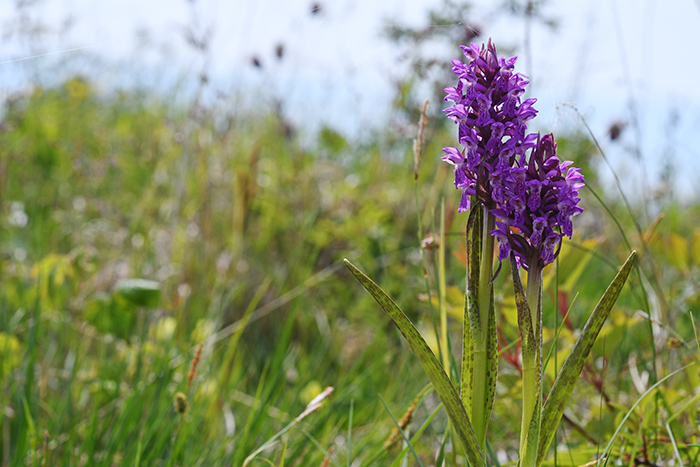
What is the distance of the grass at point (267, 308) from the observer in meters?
1.24

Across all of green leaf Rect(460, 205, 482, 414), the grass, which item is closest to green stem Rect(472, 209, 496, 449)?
green leaf Rect(460, 205, 482, 414)

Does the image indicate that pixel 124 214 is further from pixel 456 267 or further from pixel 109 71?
pixel 109 71

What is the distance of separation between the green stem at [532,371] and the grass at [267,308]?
0.46 ft

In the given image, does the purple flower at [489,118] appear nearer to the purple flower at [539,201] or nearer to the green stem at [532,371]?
the purple flower at [539,201]

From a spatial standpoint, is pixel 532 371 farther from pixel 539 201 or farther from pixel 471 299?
pixel 539 201

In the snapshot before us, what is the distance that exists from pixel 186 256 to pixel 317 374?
822 millimetres

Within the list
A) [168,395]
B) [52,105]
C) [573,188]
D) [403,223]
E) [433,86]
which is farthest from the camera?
[52,105]

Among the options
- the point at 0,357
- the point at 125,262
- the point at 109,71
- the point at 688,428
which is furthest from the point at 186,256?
the point at 109,71

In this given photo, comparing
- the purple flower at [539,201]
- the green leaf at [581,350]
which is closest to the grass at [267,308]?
the green leaf at [581,350]

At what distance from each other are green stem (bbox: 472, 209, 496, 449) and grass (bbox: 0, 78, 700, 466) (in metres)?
0.13

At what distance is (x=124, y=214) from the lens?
3.07 meters

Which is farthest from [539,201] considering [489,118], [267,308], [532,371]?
[267,308]

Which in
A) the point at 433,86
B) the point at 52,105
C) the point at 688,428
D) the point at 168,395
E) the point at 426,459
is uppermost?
the point at 52,105

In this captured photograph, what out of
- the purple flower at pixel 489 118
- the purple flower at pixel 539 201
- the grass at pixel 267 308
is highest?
the purple flower at pixel 489 118
